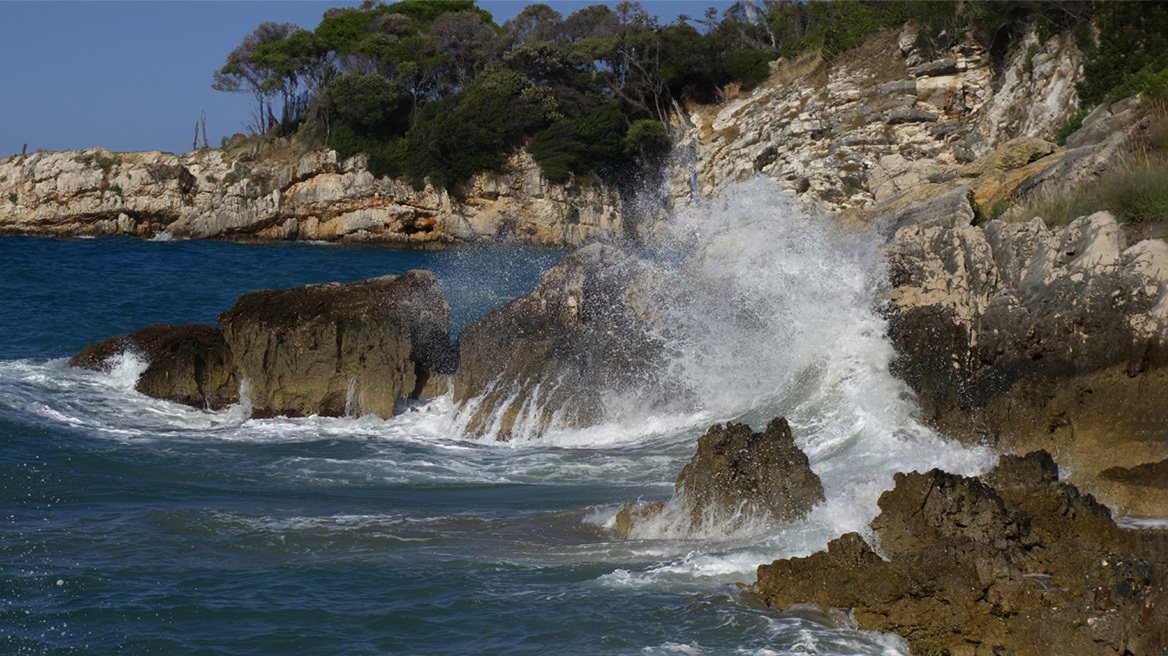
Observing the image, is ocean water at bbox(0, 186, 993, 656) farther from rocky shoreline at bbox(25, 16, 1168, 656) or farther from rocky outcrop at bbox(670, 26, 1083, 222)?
rocky outcrop at bbox(670, 26, 1083, 222)

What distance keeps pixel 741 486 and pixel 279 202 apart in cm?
4255

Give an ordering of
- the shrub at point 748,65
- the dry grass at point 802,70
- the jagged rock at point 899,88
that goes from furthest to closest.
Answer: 1. the shrub at point 748,65
2. the dry grass at point 802,70
3. the jagged rock at point 899,88

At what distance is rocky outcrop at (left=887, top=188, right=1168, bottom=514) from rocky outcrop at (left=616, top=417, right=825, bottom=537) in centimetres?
223

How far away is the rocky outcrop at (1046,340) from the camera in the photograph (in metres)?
7.90

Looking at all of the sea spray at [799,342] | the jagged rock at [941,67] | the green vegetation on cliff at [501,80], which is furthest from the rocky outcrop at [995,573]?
the green vegetation on cliff at [501,80]

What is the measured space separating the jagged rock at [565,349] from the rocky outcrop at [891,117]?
4.11 m

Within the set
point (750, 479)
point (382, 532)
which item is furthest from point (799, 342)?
point (382, 532)

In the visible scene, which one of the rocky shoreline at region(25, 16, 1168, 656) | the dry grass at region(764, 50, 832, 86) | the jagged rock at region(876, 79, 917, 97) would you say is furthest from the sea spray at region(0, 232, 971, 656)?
the dry grass at region(764, 50, 832, 86)

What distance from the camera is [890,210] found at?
13102 mm

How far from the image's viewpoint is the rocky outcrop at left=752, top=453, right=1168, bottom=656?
188 inches

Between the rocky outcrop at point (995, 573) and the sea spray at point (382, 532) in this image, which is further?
the sea spray at point (382, 532)

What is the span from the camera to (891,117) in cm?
2423

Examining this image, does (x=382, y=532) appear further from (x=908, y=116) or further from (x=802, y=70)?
(x=802, y=70)

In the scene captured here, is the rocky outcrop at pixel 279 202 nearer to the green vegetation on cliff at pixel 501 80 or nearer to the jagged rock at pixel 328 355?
the green vegetation on cliff at pixel 501 80
